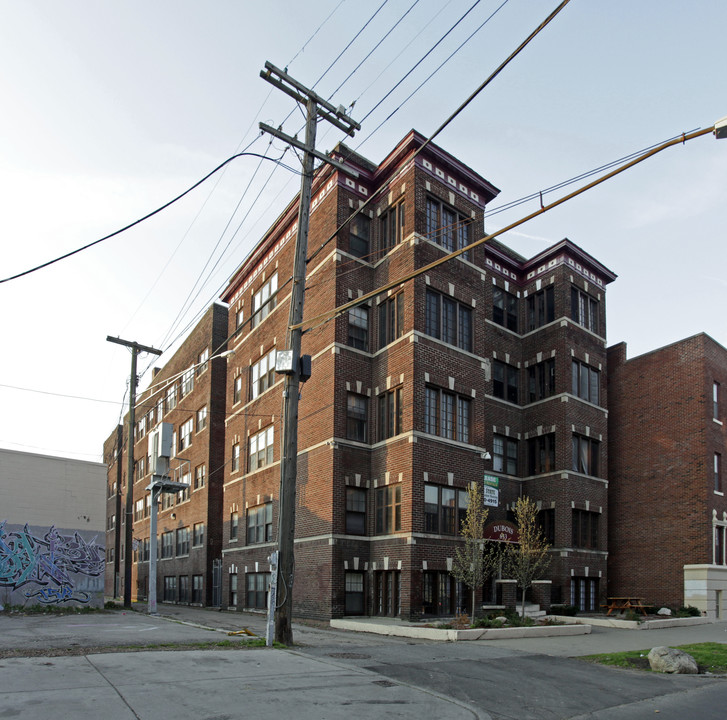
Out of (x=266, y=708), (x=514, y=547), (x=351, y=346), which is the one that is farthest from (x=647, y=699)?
(x=351, y=346)

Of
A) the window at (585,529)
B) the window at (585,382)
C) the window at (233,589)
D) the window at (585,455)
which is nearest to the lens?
the window at (585,529)

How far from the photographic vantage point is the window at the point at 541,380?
106 ft

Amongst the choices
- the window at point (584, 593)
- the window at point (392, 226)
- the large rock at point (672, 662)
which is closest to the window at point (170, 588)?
the window at point (584, 593)

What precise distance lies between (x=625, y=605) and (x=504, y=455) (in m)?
7.66

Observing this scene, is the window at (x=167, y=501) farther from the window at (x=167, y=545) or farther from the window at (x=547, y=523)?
the window at (x=547, y=523)

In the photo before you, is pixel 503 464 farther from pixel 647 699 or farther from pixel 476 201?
pixel 647 699

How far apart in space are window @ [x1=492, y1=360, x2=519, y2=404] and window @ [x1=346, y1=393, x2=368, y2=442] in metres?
8.19

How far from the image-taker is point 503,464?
103ft

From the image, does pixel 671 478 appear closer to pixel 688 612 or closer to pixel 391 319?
pixel 688 612

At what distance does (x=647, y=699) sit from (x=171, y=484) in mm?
26761

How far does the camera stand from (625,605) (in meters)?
28.2

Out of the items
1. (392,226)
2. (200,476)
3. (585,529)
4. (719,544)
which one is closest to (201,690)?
(392,226)

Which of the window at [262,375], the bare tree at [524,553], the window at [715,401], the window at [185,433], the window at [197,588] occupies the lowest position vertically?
the window at [197,588]

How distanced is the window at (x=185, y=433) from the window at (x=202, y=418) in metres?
1.47
